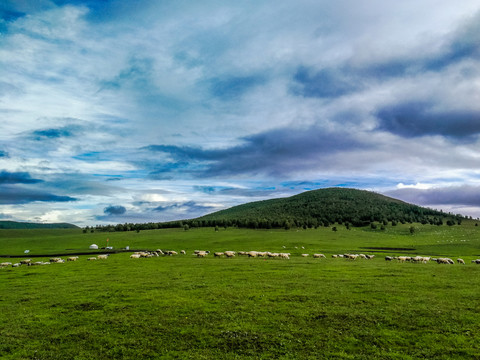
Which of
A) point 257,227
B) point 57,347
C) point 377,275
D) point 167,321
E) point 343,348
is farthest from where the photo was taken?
point 257,227

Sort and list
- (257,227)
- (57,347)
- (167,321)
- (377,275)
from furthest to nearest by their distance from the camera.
→ 1. (257,227)
2. (377,275)
3. (167,321)
4. (57,347)

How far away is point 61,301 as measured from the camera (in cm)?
2383

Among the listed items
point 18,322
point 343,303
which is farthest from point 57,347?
point 343,303

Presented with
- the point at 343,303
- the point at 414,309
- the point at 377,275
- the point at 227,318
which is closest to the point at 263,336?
the point at 227,318

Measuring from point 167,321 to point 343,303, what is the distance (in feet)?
39.8

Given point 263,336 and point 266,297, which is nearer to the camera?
point 263,336

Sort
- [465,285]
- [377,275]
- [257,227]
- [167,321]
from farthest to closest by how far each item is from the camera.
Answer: [257,227] < [377,275] < [465,285] < [167,321]

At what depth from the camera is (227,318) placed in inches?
758

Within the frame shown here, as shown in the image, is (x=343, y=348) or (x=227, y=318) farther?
(x=227, y=318)

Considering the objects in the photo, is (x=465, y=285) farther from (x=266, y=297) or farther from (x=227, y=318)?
(x=227, y=318)

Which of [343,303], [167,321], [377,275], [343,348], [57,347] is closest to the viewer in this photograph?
[343,348]

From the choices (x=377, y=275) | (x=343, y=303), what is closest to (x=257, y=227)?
(x=377, y=275)

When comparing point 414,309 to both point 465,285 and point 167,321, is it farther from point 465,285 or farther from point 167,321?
point 167,321

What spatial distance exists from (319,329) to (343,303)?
15.9 ft
